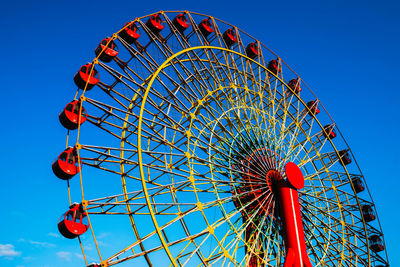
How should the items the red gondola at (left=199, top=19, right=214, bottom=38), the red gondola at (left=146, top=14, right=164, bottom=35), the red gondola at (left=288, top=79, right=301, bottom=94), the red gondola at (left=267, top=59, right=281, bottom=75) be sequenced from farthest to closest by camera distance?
the red gondola at (left=288, top=79, right=301, bottom=94) → the red gondola at (left=267, top=59, right=281, bottom=75) → the red gondola at (left=199, top=19, right=214, bottom=38) → the red gondola at (left=146, top=14, right=164, bottom=35)

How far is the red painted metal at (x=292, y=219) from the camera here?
1259cm

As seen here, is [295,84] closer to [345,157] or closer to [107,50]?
[345,157]

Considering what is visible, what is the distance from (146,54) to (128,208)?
658 cm

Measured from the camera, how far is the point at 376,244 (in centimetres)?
2203

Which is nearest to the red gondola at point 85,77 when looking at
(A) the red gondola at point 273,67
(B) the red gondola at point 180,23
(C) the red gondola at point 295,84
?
(B) the red gondola at point 180,23

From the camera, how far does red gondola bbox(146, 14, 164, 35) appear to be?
51.6ft

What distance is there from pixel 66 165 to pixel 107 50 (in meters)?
5.03

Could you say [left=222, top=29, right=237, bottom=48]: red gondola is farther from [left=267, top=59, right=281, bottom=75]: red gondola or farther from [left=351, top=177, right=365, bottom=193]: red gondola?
[left=351, top=177, right=365, bottom=193]: red gondola

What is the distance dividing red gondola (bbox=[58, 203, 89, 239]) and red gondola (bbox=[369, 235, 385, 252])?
1827cm

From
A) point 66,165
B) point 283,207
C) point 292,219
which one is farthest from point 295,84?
point 66,165

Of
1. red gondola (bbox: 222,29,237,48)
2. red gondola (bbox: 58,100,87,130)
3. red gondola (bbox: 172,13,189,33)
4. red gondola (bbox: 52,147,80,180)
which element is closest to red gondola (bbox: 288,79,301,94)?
red gondola (bbox: 222,29,237,48)

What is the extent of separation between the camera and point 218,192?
13.9 meters

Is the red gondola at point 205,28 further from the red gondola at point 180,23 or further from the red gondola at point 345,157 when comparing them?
the red gondola at point 345,157

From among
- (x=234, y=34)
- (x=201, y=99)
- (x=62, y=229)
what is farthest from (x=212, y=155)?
(x=234, y=34)
